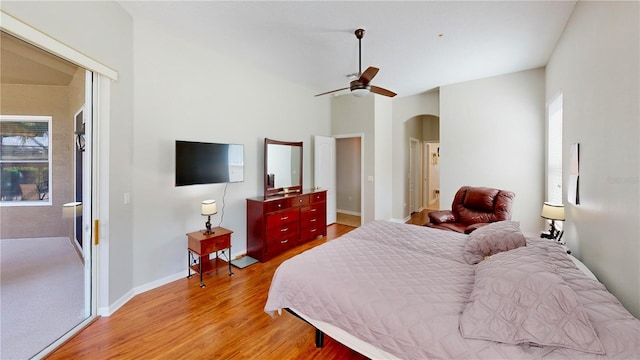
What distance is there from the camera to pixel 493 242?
203 cm

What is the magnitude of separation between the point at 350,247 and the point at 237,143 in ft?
7.94

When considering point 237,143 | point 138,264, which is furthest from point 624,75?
point 138,264

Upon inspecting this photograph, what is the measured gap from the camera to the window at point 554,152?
3.29 metres

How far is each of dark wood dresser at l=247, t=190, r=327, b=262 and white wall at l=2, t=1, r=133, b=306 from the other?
1.50 metres

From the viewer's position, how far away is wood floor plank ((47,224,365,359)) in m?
1.88

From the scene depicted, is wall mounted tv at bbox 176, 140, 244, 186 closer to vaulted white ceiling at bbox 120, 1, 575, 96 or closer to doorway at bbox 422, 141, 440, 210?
vaulted white ceiling at bbox 120, 1, 575, 96

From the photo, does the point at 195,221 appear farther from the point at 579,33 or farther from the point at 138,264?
the point at 579,33

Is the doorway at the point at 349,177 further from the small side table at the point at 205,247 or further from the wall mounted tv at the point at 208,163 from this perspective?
the small side table at the point at 205,247

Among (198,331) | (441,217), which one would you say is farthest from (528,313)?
(441,217)

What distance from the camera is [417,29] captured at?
280 centimetres

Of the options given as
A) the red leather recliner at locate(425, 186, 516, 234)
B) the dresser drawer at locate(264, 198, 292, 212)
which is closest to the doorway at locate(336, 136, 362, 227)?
the dresser drawer at locate(264, 198, 292, 212)

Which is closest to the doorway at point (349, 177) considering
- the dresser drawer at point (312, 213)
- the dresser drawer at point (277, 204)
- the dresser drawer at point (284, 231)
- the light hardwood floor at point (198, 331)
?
the dresser drawer at point (312, 213)

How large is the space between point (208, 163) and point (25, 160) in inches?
60.9

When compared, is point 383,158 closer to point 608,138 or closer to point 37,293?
point 608,138
